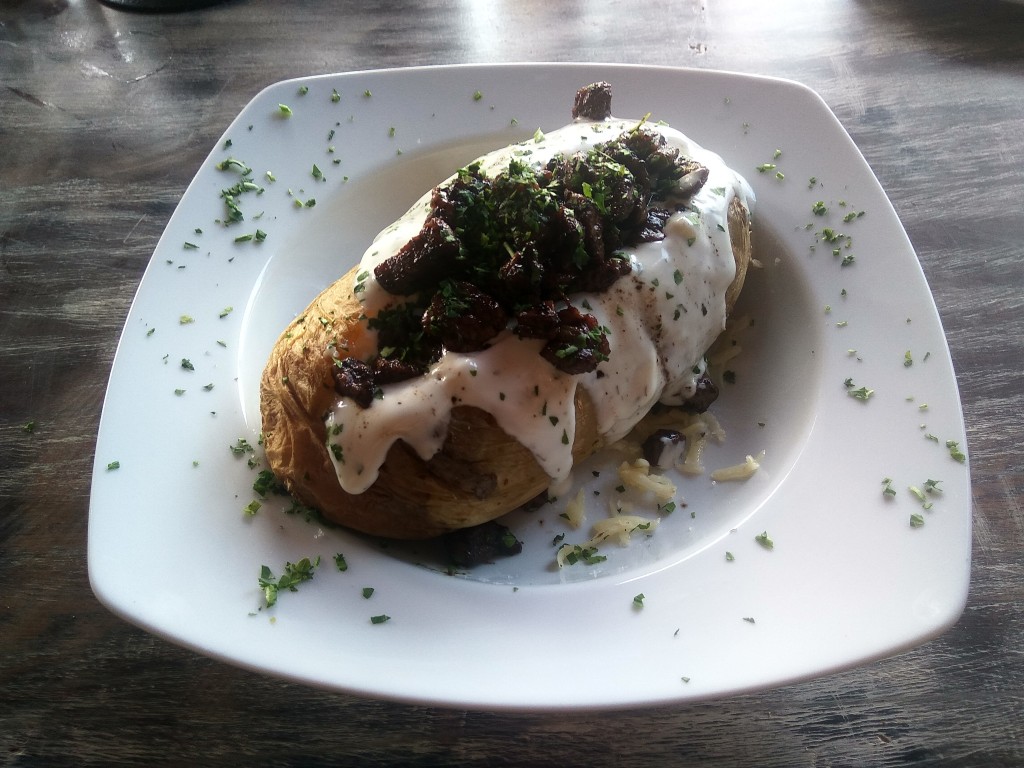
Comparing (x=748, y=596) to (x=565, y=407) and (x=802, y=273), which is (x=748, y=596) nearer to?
(x=565, y=407)

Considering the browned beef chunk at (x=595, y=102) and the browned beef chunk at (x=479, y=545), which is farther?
the browned beef chunk at (x=595, y=102)

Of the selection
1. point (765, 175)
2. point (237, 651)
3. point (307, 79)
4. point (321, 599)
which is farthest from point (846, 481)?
point (307, 79)

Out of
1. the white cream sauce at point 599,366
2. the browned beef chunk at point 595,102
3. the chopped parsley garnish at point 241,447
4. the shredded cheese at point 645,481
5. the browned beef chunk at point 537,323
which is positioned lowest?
the shredded cheese at point 645,481

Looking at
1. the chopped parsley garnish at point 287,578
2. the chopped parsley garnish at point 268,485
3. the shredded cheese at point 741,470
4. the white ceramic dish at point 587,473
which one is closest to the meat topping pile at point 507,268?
the chopped parsley garnish at point 268,485

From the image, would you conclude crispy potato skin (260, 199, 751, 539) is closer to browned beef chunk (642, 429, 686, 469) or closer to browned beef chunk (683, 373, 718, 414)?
browned beef chunk (642, 429, 686, 469)

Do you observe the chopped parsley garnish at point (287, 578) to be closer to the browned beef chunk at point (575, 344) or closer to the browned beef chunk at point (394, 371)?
the browned beef chunk at point (394, 371)

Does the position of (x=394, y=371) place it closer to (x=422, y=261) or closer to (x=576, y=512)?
(x=422, y=261)
